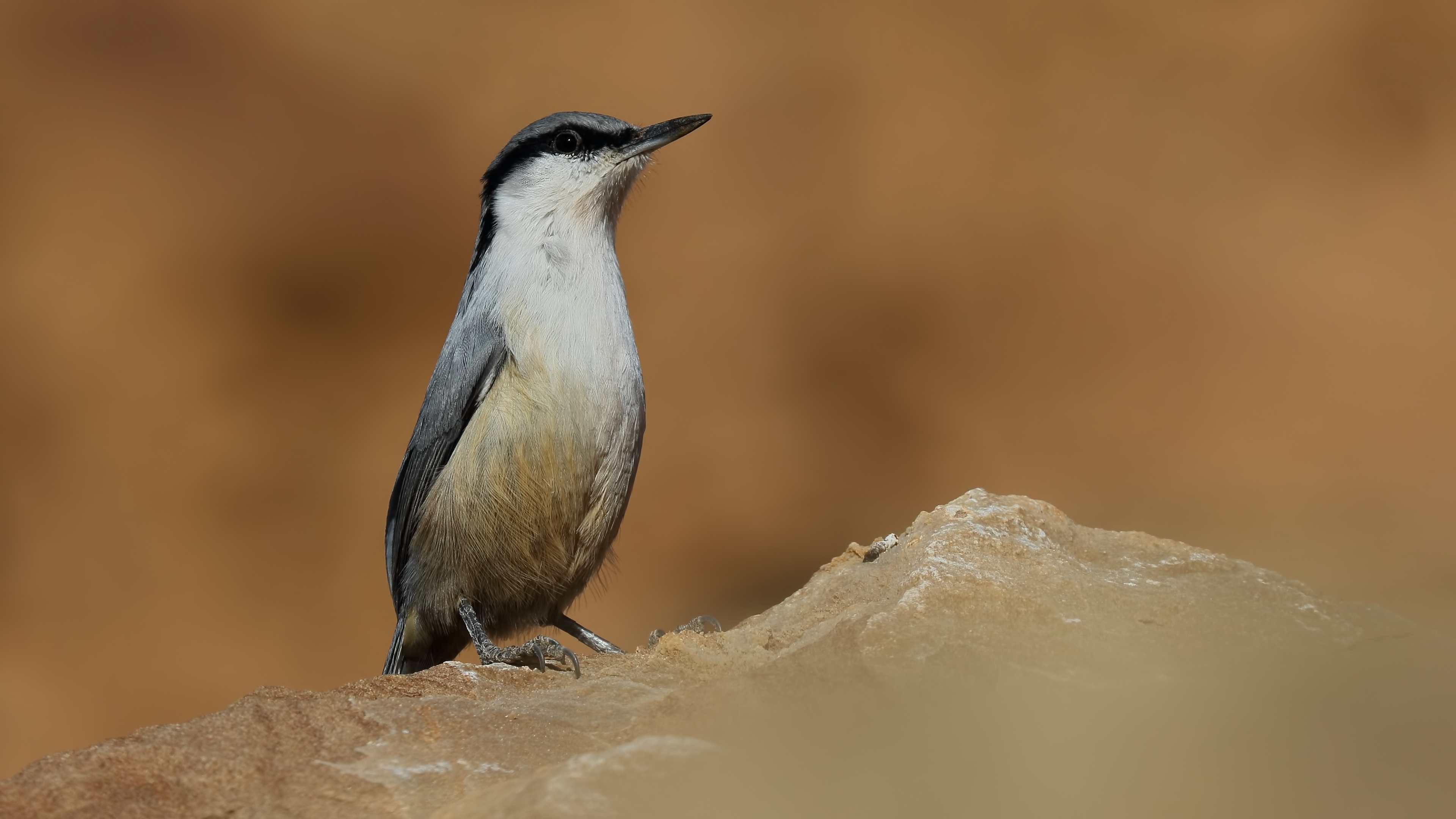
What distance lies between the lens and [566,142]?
373cm

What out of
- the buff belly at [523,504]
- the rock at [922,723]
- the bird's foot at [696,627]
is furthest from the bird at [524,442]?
the rock at [922,723]

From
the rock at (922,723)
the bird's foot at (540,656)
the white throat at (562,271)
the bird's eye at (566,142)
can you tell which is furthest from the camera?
the bird's eye at (566,142)

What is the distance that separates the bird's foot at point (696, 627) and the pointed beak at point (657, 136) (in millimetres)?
1576

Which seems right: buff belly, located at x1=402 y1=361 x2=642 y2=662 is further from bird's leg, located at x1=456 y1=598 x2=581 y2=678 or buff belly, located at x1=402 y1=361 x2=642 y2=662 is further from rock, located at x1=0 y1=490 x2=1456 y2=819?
rock, located at x1=0 y1=490 x2=1456 y2=819

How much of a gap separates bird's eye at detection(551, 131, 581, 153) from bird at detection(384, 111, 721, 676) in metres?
0.06

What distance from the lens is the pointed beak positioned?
372 centimetres

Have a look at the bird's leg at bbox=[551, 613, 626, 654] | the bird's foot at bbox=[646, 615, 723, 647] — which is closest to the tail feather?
the bird's leg at bbox=[551, 613, 626, 654]

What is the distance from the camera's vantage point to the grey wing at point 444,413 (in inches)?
128

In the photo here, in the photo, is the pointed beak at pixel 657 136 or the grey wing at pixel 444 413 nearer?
the grey wing at pixel 444 413

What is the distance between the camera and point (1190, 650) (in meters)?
2.04

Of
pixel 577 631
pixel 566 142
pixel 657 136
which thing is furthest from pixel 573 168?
pixel 577 631

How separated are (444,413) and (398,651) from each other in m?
0.79

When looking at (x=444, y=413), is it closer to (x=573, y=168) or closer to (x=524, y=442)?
(x=524, y=442)

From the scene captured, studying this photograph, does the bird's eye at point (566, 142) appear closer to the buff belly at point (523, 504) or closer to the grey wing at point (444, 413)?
the grey wing at point (444, 413)
